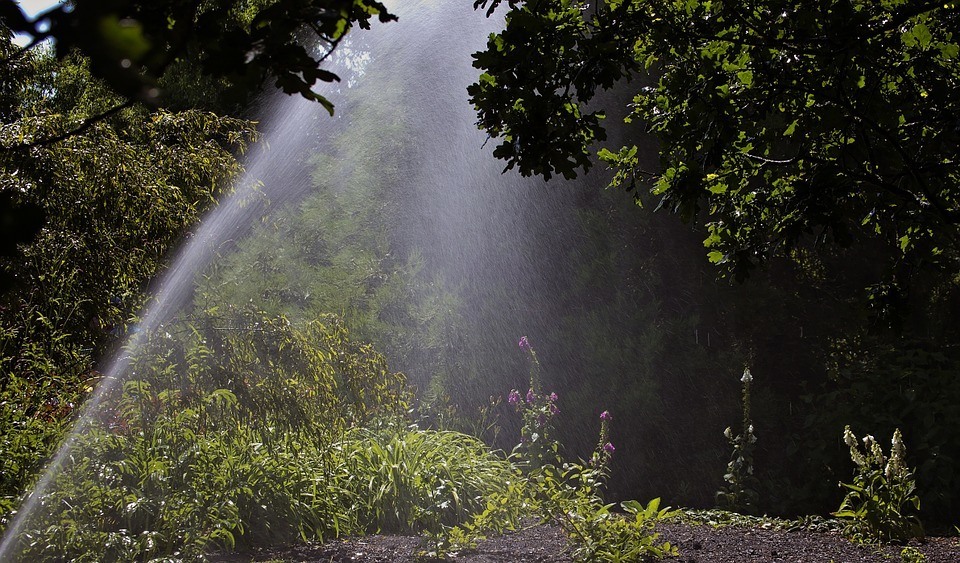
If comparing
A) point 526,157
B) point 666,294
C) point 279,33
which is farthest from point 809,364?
point 279,33

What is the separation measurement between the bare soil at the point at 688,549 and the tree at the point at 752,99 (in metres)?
1.54

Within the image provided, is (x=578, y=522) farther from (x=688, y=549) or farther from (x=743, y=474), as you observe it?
(x=743, y=474)

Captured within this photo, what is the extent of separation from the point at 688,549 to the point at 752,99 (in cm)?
221

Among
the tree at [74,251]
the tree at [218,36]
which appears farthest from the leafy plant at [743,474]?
the tree at [218,36]

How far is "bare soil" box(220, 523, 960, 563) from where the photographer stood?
3.78 meters

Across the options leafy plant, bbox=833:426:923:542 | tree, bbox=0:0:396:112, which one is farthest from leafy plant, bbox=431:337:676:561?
tree, bbox=0:0:396:112

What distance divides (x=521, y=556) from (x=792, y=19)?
2.59 metres

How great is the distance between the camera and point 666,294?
7465 millimetres

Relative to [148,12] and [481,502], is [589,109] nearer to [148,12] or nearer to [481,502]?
[481,502]

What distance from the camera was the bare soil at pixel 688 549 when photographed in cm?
378

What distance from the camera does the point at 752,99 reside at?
8.85 feet

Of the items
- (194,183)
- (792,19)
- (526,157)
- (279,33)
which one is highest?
(194,183)

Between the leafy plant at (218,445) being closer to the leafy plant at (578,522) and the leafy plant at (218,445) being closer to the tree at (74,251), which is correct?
the tree at (74,251)

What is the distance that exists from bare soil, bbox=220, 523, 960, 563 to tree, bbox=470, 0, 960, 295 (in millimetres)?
1542
